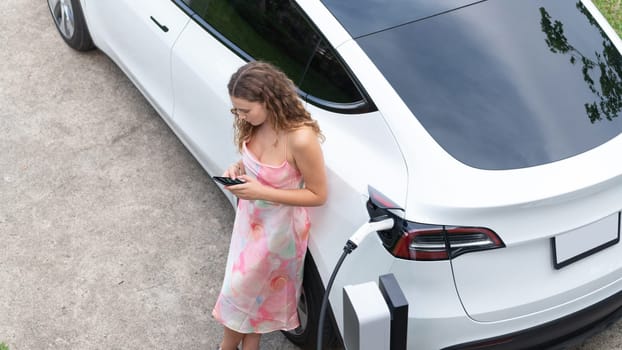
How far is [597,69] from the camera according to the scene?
10.0 feet

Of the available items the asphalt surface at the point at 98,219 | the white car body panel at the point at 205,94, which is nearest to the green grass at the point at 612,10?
the asphalt surface at the point at 98,219

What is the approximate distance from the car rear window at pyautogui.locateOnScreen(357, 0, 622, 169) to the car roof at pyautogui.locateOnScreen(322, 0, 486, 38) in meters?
0.03

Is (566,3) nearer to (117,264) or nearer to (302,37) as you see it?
(302,37)

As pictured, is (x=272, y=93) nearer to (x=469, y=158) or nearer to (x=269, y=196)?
(x=269, y=196)

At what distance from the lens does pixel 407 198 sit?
2.64 meters

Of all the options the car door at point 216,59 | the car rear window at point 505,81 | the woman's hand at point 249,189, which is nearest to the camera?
the car rear window at point 505,81

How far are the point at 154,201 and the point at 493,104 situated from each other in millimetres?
2264

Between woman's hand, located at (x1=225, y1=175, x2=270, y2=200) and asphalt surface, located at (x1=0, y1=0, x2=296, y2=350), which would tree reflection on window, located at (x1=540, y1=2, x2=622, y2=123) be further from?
asphalt surface, located at (x1=0, y1=0, x2=296, y2=350)

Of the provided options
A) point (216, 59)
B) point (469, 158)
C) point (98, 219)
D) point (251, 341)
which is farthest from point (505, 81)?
point (98, 219)

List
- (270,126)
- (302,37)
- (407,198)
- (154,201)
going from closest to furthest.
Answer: (407,198) → (270,126) → (302,37) → (154,201)

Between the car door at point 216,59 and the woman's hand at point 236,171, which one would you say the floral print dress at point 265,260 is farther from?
the car door at point 216,59

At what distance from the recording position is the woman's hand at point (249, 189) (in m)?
2.84

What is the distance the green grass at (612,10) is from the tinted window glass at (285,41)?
3174 millimetres

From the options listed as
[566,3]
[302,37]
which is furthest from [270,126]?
[566,3]
